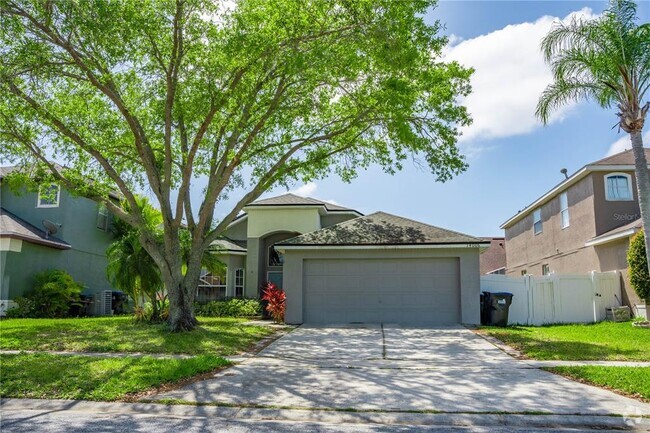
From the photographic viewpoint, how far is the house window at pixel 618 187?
18281 mm

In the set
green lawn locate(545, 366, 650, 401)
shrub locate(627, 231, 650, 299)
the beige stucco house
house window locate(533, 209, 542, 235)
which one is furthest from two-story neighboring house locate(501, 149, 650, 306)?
green lawn locate(545, 366, 650, 401)

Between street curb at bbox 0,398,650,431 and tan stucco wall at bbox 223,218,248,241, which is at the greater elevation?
tan stucco wall at bbox 223,218,248,241

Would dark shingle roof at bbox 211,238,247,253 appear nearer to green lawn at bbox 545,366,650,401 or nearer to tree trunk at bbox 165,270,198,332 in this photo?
tree trunk at bbox 165,270,198,332

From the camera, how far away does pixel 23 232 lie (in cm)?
1898

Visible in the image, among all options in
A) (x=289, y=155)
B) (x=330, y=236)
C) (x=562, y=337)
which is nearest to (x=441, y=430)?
(x=562, y=337)

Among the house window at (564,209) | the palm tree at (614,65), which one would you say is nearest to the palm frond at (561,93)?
the palm tree at (614,65)

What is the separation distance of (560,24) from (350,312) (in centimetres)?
1055

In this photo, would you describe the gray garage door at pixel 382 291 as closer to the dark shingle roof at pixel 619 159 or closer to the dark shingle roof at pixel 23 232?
the dark shingle roof at pixel 619 159

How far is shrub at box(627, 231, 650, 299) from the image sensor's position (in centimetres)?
1469

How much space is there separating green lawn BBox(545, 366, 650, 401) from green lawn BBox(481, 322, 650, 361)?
1.25m

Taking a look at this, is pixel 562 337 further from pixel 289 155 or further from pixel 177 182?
pixel 177 182

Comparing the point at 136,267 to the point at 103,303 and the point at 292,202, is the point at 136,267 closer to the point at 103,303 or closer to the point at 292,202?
the point at 103,303

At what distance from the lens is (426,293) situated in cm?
1606

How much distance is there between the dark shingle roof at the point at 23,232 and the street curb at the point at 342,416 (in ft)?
45.5
